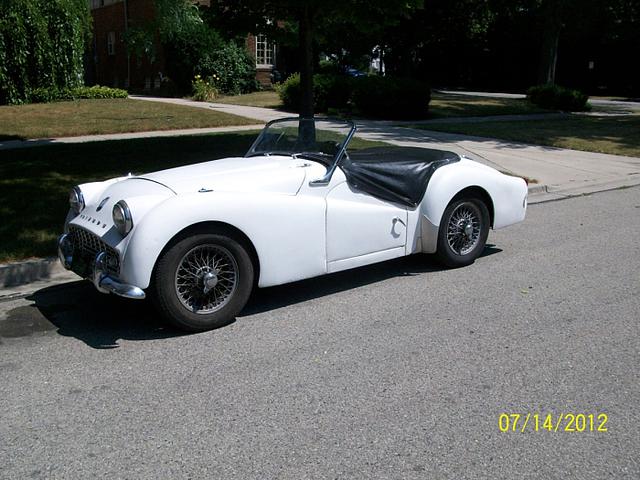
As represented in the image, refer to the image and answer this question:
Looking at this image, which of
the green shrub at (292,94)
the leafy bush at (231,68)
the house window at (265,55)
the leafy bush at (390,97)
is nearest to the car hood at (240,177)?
the leafy bush at (390,97)

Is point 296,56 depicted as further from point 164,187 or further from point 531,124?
point 164,187

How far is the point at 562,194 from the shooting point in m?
10.4

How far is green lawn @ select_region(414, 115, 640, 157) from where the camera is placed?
1536 cm

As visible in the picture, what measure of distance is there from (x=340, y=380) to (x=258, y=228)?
4.61 feet

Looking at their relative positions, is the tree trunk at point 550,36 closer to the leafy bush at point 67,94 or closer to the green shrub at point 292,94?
the green shrub at point 292,94

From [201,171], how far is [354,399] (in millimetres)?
2456

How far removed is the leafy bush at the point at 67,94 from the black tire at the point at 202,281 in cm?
2217

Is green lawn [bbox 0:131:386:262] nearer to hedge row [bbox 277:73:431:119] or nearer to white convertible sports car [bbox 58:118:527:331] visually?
white convertible sports car [bbox 58:118:527:331]

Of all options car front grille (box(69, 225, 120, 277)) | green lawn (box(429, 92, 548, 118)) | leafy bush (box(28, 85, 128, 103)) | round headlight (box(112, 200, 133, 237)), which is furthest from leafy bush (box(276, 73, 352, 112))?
round headlight (box(112, 200, 133, 237))

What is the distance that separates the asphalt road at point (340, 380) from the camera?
322 centimetres

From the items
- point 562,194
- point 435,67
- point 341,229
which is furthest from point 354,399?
point 435,67

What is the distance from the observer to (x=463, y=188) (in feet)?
20.3

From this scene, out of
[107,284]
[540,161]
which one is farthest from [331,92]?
[107,284]

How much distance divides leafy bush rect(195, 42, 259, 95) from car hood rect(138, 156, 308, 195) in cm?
2279
